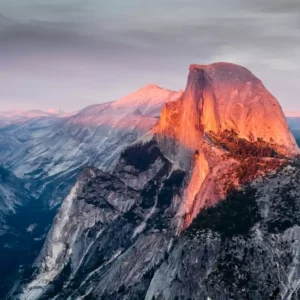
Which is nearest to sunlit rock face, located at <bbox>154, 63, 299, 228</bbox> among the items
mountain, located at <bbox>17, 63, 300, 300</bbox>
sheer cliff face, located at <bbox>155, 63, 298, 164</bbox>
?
sheer cliff face, located at <bbox>155, 63, 298, 164</bbox>

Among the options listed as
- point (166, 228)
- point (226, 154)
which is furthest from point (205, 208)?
point (166, 228)

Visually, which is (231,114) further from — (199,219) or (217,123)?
(199,219)

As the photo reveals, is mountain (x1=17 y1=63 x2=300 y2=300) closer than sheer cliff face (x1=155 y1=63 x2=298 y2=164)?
Yes

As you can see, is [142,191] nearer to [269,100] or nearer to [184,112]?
[184,112]

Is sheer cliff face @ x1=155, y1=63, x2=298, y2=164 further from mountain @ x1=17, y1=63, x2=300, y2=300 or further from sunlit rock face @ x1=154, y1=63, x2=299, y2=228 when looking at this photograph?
mountain @ x1=17, y1=63, x2=300, y2=300

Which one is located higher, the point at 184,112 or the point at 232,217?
the point at 184,112

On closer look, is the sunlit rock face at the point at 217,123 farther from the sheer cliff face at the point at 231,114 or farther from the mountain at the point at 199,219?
the mountain at the point at 199,219

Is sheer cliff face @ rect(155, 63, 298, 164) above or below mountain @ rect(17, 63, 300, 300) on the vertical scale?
above
